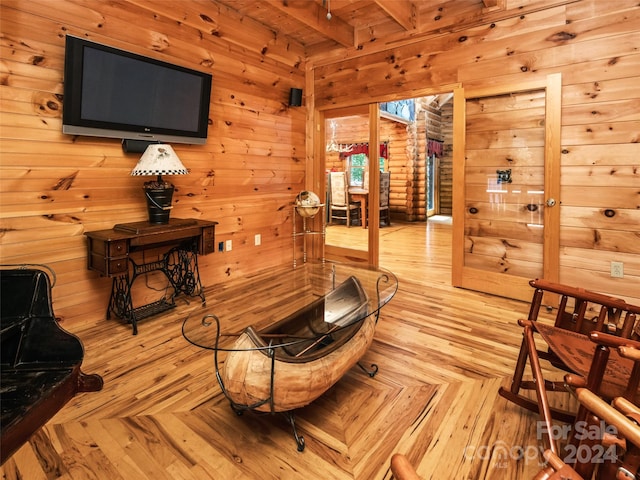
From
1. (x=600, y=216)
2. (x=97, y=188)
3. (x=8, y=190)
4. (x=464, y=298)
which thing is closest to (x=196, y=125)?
(x=97, y=188)

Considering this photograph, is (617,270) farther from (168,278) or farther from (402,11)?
(168,278)

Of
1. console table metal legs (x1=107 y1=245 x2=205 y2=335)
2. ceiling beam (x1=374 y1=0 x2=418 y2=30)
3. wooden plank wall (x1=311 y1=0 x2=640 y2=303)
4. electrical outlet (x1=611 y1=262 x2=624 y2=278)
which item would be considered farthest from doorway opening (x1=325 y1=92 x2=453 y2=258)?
electrical outlet (x1=611 y1=262 x2=624 y2=278)

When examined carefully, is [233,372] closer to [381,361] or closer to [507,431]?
[381,361]

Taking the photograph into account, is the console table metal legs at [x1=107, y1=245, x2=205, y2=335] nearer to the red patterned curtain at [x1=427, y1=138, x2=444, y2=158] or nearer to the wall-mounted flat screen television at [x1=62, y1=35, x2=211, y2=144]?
the wall-mounted flat screen television at [x1=62, y1=35, x2=211, y2=144]

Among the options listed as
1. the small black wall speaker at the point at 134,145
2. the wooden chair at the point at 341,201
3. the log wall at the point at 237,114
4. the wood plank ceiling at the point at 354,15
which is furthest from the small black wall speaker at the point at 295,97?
the wooden chair at the point at 341,201

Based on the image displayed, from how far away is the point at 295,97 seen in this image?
4363mm

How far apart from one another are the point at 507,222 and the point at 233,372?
288cm

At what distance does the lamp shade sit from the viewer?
2688mm

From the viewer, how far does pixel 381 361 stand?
2227 mm

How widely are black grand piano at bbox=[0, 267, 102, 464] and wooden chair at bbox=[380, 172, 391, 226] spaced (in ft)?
22.8

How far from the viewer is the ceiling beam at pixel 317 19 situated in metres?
3.29

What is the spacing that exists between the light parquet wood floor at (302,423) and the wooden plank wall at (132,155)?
2.71 feet

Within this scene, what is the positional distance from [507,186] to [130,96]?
3.30m

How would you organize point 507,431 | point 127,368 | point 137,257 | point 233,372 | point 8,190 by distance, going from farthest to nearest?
point 137,257, point 8,190, point 127,368, point 507,431, point 233,372
